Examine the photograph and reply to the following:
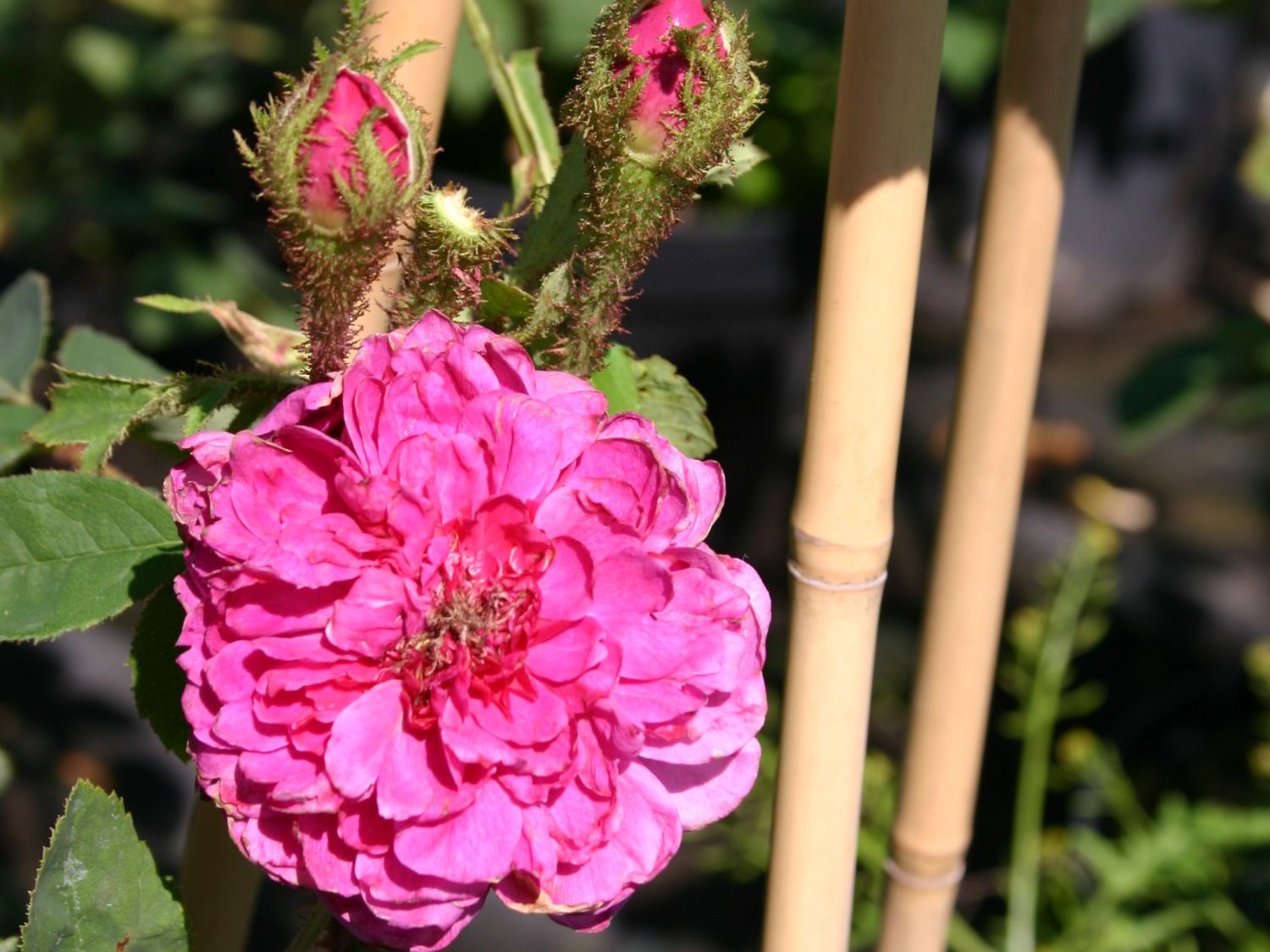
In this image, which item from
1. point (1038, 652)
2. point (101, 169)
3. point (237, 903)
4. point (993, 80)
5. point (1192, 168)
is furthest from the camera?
point (1192, 168)

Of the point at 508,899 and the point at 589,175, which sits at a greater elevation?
the point at 589,175

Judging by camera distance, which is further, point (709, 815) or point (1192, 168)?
point (1192, 168)

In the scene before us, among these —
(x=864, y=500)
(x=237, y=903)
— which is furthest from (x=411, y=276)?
(x=237, y=903)

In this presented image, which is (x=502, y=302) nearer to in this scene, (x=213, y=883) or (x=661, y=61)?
(x=661, y=61)

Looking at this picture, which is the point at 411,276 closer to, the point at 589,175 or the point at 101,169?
the point at 589,175

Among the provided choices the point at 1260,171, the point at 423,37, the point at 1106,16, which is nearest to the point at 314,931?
the point at 423,37

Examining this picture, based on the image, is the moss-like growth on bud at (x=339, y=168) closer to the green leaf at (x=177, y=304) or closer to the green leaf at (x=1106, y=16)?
the green leaf at (x=177, y=304)

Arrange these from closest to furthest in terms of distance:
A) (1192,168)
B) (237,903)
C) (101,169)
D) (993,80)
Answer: (237,903) < (101,169) < (993,80) < (1192,168)

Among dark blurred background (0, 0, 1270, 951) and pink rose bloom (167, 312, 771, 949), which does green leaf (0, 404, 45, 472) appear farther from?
dark blurred background (0, 0, 1270, 951)
